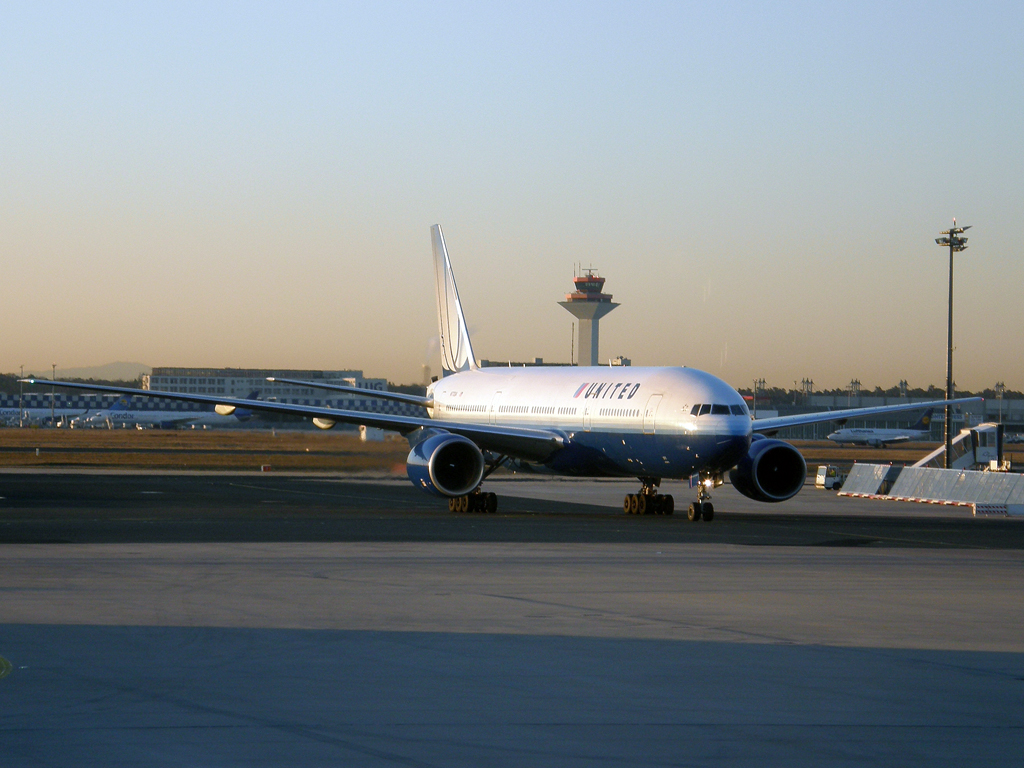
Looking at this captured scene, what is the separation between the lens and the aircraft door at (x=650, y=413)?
28.3 m

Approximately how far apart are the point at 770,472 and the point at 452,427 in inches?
289

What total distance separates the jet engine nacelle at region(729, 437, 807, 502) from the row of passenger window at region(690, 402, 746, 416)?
2.01 meters

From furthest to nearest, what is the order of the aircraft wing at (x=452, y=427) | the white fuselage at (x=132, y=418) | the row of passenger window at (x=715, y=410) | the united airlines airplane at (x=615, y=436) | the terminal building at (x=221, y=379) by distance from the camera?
1. the terminal building at (x=221, y=379)
2. the white fuselage at (x=132, y=418)
3. the aircraft wing at (x=452, y=427)
4. the united airlines airplane at (x=615, y=436)
5. the row of passenger window at (x=715, y=410)

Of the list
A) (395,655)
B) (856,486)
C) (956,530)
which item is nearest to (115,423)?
(856,486)

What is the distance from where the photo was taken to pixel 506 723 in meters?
7.84

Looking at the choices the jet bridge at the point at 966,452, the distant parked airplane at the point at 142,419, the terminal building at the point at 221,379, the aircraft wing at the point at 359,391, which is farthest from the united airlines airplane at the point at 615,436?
the terminal building at the point at 221,379

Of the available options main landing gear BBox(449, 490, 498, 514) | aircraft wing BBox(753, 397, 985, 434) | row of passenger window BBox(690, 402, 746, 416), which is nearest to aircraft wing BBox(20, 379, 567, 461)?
main landing gear BBox(449, 490, 498, 514)

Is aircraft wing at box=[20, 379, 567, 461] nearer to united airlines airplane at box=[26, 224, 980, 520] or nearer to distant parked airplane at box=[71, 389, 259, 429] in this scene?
united airlines airplane at box=[26, 224, 980, 520]

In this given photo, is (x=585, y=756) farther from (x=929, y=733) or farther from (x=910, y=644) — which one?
(x=910, y=644)

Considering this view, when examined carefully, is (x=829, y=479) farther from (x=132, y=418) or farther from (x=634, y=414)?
(x=132, y=418)

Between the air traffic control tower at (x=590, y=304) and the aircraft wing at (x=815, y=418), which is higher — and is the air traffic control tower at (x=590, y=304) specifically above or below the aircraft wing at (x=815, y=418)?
above

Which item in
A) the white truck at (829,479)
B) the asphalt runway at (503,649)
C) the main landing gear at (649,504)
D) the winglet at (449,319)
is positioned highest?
the winglet at (449,319)

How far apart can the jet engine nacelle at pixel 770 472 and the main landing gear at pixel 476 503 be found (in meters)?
5.45

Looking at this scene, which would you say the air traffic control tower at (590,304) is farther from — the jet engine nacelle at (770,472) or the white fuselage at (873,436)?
the jet engine nacelle at (770,472)
